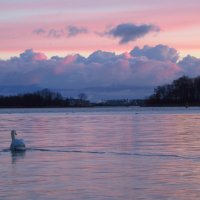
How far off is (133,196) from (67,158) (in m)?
7.95

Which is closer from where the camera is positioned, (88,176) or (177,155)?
(88,176)

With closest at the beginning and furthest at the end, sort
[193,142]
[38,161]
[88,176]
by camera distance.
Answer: [88,176], [38,161], [193,142]

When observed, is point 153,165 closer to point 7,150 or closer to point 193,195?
point 193,195

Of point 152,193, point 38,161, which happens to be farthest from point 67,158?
point 152,193

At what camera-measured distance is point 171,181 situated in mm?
14211

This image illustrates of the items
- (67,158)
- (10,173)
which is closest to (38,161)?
(67,158)

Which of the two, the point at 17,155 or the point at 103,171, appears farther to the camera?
the point at 17,155

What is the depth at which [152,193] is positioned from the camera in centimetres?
1255

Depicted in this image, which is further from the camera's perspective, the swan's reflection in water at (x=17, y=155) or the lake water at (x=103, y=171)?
the swan's reflection in water at (x=17, y=155)

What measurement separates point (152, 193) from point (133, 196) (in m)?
0.51

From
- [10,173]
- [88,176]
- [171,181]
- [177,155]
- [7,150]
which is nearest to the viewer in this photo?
[171,181]

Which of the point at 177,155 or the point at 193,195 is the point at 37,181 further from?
the point at 177,155

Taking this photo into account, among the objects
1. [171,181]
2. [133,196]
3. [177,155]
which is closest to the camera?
[133,196]

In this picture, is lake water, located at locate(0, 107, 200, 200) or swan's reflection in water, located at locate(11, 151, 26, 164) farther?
swan's reflection in water, located at locate(11, 151, 26, 164)
